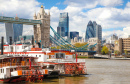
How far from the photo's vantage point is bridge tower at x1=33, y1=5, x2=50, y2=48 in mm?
102500

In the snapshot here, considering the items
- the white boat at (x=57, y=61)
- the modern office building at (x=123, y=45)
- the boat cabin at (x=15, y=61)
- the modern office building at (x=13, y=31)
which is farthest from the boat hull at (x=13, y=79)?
the modern office building at (x=123, y=45)

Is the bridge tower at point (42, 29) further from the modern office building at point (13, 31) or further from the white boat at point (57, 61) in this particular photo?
the white boat at point (57, 61)

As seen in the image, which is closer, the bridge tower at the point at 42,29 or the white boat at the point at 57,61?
the white boat at the point at 57,61

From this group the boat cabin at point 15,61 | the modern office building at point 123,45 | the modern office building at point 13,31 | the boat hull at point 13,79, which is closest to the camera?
the boat hull at point 13,79

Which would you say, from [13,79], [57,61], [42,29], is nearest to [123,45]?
[42,29]

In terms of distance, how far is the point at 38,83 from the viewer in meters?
25.2

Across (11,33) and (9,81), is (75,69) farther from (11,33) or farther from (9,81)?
(11,33)

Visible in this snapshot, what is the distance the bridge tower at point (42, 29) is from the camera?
10250 cm

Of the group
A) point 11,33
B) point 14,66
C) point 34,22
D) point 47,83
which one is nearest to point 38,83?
point 47,83

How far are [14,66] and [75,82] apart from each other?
6.78 m

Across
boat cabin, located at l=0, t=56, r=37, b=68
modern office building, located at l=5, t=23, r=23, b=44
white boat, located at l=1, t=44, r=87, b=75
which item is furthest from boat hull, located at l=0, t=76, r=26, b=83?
modern office building, located at l=5, t=23, r=23, b=44

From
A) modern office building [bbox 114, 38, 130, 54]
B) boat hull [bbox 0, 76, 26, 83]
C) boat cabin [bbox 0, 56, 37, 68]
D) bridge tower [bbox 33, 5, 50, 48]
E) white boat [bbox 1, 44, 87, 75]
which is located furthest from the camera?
modern office building [bbox 114, 38, 130, 54]

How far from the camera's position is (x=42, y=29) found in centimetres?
10362

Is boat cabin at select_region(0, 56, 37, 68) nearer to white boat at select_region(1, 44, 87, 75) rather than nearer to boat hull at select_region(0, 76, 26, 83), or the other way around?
boat hull at select_region(0, 76, 26, 83)
